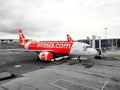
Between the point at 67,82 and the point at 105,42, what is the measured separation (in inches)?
2010

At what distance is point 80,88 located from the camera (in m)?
8.84

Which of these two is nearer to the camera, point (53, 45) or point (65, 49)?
point (65, 49)

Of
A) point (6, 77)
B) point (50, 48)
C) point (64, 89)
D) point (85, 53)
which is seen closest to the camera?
point (64, 89)

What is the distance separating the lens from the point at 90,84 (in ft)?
31.6

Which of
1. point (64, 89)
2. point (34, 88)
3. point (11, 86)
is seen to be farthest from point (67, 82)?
point (11, 86)

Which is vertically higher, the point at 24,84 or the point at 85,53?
the point at 85,53

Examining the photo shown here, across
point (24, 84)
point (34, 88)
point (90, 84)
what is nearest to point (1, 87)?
point (24, 84)

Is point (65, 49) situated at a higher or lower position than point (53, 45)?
lower

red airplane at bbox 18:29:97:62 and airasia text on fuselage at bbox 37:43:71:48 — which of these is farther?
airasia text on fuselage at bbox 37:43:71:48

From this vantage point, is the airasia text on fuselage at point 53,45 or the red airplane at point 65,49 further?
the airasia text on fuselage at point 53,45

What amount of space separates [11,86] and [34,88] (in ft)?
6.47

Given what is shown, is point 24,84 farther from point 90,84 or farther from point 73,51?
point 73,51

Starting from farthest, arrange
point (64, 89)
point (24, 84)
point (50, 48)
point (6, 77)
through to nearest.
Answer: point (50, 48), point (6, 77), point (24, 84), point (64, 89)

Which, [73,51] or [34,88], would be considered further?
[73,51]
